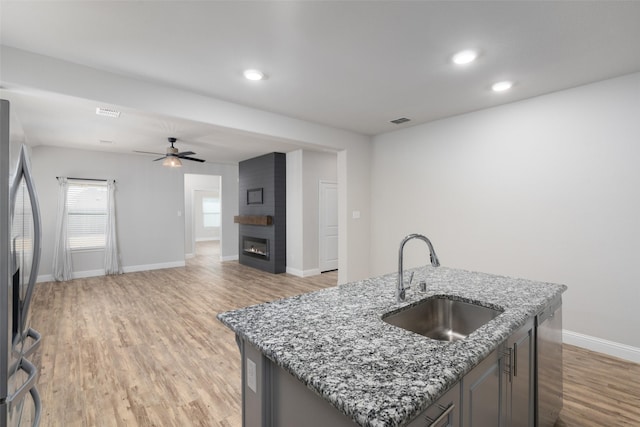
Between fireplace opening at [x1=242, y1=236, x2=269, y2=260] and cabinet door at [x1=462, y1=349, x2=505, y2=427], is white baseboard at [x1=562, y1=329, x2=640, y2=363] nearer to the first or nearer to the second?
cabinet door at [x1=462, y1=349, x2=505, y2=427]

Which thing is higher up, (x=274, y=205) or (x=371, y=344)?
(x=274, y=205)

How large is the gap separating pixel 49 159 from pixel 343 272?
586cm

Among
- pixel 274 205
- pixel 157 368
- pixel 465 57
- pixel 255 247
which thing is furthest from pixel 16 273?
pixel 255 247

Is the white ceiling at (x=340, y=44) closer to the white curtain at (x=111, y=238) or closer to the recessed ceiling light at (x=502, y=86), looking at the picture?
the recessed ceiling light at (x=502, y=86)

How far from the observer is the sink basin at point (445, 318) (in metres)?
1.63

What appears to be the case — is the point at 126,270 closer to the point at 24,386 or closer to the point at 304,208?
the point at 304,208

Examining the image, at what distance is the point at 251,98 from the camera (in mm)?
3352

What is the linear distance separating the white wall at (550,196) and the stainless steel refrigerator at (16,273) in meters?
3.96

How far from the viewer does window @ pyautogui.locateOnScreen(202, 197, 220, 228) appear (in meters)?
12.4

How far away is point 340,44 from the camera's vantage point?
2270mm

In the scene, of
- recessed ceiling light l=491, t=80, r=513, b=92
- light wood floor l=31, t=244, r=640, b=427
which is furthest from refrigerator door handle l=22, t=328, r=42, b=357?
recessed ceiling light l=491, t=80, r=513, b=92

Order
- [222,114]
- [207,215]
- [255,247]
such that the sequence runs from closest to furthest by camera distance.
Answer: [222,114] → [255,247] → [207,215]

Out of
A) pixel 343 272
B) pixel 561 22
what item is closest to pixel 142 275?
pixel 343 272

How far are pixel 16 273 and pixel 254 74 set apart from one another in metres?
2.21
